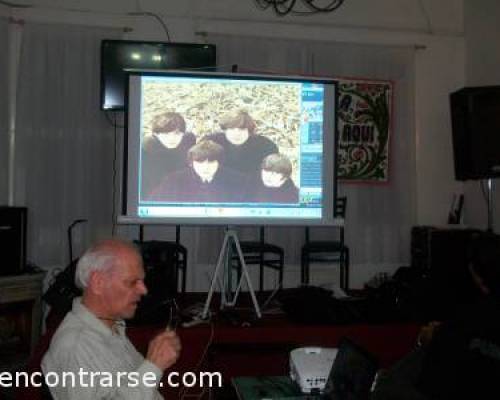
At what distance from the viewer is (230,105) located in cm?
291

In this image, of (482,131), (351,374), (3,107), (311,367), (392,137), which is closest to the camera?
(351,374)

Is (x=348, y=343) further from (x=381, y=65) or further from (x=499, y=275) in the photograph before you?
(x=381, y=65)

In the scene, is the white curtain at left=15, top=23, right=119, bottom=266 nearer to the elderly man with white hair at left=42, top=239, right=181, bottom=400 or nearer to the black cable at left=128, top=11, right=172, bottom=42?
the black cable at left=128, top=11, right=172, bottom=42

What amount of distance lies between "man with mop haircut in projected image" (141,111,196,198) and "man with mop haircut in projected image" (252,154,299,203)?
41cm

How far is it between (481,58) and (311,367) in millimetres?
4416

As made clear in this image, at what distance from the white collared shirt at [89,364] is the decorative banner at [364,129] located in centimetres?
405

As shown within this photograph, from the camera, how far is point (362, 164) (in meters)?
5.34

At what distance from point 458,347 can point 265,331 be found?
958mm

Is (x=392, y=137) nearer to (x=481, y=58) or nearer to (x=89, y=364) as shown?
(x=481, y=58)

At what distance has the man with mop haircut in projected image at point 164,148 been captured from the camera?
2.84 m

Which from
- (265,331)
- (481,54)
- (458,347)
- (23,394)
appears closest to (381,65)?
(481,54)

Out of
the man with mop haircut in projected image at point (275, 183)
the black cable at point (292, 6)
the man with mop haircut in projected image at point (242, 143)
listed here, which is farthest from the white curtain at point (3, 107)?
the man with mop haircut in projected image at point (275, 183)

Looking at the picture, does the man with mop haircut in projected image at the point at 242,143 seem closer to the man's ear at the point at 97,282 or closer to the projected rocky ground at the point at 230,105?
the projected rocky ground at the point at 230,105

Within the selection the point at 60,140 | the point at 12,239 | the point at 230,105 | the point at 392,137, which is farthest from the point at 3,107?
the point at 392,137
